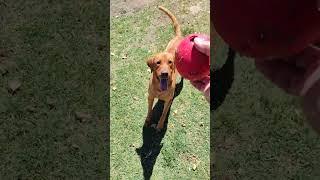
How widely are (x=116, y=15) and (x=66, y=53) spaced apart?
596 mm

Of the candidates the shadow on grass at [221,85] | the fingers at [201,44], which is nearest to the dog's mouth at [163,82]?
the shadow on grass at [221,85]

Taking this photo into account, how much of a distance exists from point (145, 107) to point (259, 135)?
100 cm

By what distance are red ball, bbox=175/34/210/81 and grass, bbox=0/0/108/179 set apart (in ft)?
5.21

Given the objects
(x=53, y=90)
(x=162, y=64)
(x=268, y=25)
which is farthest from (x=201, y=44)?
(x=53, y=90)

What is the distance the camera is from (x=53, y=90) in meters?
4.70

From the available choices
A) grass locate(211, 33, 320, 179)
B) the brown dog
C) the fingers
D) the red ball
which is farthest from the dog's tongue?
the fingers

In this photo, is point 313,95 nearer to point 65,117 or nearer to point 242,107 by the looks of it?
point 242,107

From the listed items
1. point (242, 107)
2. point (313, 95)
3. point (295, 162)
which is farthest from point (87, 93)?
point (313, 95)

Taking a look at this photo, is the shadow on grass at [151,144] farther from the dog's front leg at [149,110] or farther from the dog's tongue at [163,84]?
the dog's tongue at [163,84]

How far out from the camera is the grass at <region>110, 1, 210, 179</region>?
4.40 metres

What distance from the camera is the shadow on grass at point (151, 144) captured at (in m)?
4.38

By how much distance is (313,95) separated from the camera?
1643mm

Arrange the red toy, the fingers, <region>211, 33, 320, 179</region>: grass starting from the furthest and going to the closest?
<region>211, 33, 320, 179</region>: grass → the fingers → the red toy

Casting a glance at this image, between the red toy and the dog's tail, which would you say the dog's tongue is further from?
the red toy
